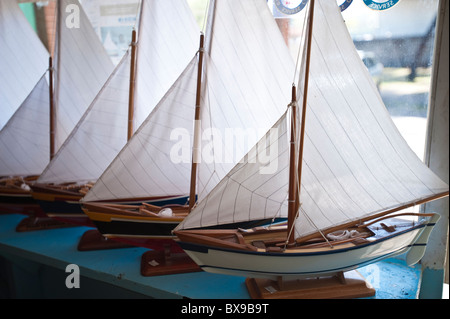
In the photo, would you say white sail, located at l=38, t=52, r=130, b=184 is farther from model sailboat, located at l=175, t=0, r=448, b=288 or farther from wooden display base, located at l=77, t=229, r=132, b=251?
model sailboat, located at l=175, t=0, r=448, b=288

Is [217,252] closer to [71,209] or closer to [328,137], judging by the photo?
[328,137]

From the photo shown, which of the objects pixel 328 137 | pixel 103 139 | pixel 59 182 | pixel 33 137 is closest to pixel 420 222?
pixel 328 137

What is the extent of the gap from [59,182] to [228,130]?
0.75m

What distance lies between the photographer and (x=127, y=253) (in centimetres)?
161

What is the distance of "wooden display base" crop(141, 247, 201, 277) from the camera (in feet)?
4.68

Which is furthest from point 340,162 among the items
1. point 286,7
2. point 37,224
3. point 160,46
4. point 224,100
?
point 37,224

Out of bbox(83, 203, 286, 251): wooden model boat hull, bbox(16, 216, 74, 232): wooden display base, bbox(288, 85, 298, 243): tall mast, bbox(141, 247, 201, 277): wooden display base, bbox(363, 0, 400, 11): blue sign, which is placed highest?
bbox(363, 0, 400, 11): blue sign

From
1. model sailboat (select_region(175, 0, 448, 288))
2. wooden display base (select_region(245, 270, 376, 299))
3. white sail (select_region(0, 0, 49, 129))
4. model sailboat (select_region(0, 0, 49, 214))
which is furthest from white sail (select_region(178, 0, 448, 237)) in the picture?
white sail (select_region(0, 0, 49, 129))

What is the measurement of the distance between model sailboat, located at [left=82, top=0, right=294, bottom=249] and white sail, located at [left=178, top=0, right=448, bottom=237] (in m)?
0.22

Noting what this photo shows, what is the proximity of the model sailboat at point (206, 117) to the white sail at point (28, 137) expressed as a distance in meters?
0.63

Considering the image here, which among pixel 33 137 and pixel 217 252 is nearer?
pixel 217 252

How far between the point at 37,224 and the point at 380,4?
1708mm

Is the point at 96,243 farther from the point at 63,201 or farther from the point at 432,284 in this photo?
the point at 432,284

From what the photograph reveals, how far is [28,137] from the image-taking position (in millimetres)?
1853
